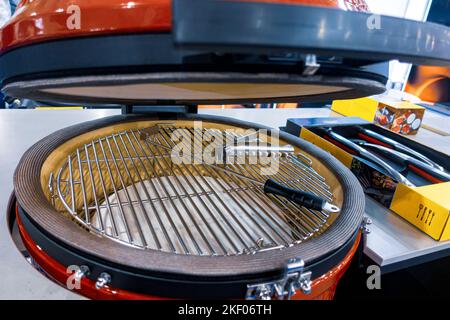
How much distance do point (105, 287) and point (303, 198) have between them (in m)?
0.44

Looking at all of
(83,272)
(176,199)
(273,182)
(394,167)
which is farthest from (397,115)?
(83,272)

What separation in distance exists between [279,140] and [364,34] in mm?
629

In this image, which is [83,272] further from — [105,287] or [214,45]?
[214,45]

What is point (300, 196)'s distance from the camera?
685 mm

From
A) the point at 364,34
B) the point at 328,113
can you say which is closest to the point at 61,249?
the point at 364,34

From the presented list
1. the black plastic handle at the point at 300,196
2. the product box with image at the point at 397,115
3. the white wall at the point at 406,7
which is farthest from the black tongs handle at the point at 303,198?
the white wall at the point at 406,7

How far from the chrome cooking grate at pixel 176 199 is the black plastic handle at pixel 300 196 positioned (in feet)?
0.17

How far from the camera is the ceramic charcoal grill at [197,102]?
11.9 inches

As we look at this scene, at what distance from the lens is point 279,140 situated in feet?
3.11

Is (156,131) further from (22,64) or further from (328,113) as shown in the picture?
(328,113)

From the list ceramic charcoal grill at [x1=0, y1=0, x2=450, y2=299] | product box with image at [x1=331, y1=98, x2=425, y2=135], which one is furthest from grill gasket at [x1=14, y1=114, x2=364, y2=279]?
product box with image at [x1=331, y1=98, x2=425, y2=135]

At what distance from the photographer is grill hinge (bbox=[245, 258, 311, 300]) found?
45cm

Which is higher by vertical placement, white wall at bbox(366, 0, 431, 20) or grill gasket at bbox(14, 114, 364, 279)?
white wall at bbox(366, 0, 431, 20)

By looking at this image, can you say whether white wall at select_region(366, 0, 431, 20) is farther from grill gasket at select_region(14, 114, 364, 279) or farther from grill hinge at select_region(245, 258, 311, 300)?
grill hinge at select_region(245, 258, 311, 300)
